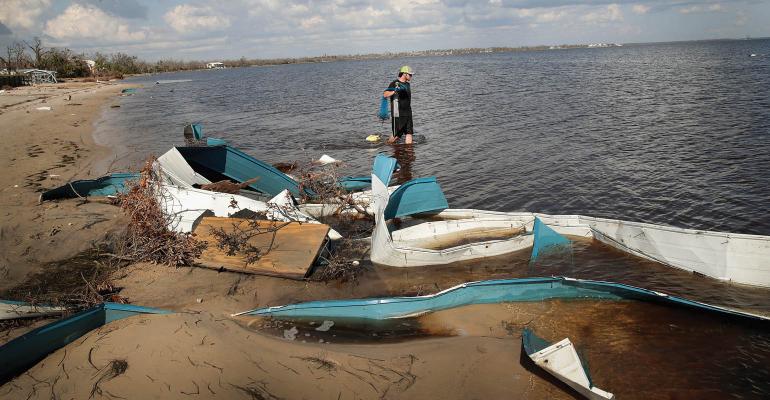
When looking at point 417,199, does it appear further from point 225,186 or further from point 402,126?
point 402,126

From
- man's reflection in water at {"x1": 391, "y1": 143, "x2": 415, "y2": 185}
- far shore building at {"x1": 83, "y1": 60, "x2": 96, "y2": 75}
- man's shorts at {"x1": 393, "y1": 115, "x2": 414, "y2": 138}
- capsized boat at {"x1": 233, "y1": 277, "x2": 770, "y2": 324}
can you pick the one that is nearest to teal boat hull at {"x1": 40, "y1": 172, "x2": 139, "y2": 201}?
capsized boat at {"x1": 233, "y1": 277, "x2": 770, "y2": 324}

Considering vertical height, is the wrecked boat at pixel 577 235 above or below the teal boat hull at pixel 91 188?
below

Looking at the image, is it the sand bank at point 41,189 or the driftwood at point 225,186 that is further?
the driftwood at point 225,186

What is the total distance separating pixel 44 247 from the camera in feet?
23.2

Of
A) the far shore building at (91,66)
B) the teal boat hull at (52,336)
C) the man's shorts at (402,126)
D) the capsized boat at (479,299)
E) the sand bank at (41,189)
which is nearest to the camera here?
the teal boat hull at (52,336)

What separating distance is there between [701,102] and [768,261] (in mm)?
19304

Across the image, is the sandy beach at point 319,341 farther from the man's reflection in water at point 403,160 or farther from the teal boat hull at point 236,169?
the man's reflection in water at point 403,160

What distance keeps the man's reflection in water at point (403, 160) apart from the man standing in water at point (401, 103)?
0.28 meters

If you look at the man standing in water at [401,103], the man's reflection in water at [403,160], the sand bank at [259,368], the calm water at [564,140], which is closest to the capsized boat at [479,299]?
the sand bank at [259,368]

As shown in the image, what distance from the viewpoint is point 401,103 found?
45.4ft

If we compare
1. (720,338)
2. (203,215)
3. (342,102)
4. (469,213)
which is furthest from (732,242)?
(342,102)

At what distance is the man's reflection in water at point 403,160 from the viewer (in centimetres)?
1195

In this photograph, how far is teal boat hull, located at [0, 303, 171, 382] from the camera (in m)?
4.16

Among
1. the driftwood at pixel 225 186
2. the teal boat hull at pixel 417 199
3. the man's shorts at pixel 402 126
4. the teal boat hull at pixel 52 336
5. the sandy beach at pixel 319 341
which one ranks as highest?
the man's shorts at pixel 402 126
